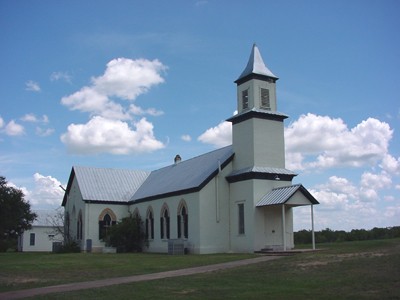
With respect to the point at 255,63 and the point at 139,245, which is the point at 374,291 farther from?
the point at 139,245

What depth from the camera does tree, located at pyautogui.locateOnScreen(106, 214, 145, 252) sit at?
46.1m

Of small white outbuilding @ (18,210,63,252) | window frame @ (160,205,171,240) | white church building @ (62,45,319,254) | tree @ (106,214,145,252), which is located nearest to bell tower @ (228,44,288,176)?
white church building @ (62,45,319,254)

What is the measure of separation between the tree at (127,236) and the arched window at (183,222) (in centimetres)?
734

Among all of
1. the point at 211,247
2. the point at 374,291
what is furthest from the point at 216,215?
the point at 374,291

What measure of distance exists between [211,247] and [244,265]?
13.3 meters

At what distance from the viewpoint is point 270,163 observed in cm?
3700

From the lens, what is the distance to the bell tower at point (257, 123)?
121ft

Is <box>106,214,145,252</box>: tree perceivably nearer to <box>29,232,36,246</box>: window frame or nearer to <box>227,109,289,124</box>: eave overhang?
<box>227,109,289,124</box>: eave overhang

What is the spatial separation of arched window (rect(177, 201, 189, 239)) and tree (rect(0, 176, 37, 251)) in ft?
91.9

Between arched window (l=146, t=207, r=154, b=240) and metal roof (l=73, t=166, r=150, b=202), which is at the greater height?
metal roof (l=73, t=166, r=150, b=202)

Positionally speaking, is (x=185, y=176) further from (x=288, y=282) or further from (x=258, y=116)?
(x=288, y=282)

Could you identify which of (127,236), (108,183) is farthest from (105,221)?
(127,236)

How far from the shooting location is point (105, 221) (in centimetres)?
5056

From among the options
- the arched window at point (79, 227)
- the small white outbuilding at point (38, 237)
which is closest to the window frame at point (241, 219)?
the arched window at point (79, 227)
